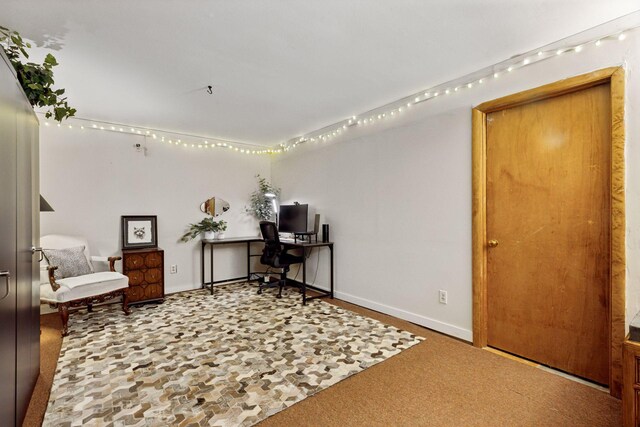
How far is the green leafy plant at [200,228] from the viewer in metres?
4.74

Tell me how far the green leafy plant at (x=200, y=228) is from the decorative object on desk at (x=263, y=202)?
71 cm

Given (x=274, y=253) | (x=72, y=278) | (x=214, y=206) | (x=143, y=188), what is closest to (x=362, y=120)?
(x=274, y=253)

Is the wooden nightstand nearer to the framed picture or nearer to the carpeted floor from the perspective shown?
the framed picture

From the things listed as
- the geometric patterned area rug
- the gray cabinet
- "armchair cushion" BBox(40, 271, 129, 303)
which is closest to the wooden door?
the geometric patterned area rug

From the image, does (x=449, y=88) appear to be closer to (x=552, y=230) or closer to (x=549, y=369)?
(x=552, y=230)

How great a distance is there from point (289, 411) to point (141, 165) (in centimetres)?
390

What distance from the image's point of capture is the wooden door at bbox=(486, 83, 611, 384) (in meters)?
2.14

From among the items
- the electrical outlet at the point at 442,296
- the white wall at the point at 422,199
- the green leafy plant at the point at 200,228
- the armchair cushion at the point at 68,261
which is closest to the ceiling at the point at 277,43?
the white wall at the point at 422,199

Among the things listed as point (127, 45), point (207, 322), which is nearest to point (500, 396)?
point (207, 322)

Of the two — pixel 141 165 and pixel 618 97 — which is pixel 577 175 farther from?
pixel 141 165

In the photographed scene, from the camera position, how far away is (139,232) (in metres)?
4.31

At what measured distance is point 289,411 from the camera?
186 centimetres

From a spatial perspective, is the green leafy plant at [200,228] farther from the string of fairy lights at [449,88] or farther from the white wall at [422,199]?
the string of fairy lights at [449,88]

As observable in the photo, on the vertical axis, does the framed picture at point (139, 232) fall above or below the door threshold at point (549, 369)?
above
